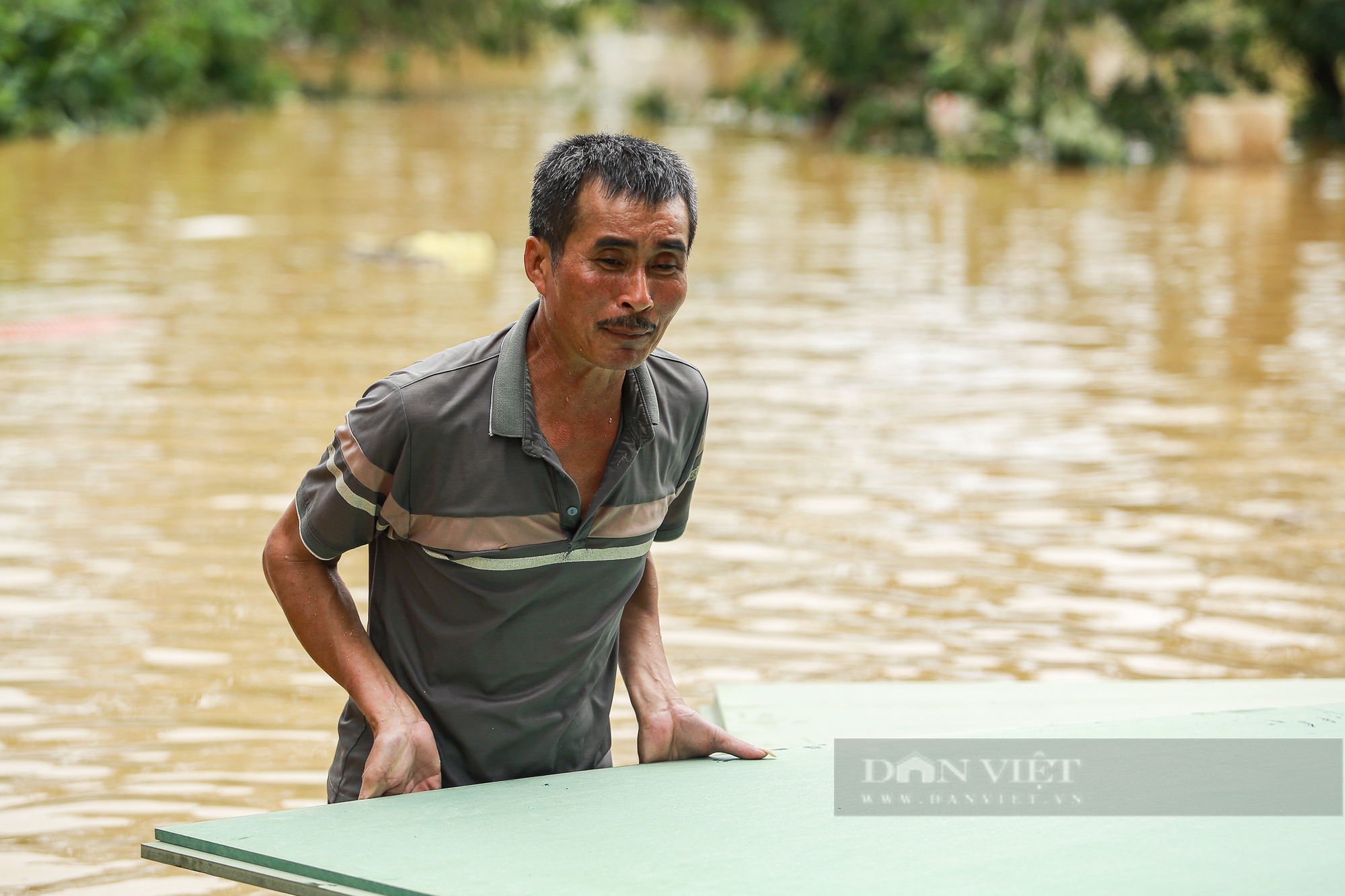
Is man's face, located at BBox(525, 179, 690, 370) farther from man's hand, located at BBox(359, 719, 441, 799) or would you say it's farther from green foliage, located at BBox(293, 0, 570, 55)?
green foliage, located at BBox(293, 0, 570, 55)

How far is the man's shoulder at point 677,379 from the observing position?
2.21m

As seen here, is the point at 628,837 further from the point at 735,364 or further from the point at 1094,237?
the point at 1094,237

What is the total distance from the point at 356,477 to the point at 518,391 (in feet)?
0.81

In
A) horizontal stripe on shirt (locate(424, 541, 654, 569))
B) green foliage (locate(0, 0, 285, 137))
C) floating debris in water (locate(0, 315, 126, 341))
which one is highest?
green foliage (locate(0, 0, 285, 137))

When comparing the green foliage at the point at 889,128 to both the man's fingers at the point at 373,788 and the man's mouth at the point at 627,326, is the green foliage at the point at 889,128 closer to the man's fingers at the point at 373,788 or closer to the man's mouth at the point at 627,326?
the man's mouth at the point at 627,326

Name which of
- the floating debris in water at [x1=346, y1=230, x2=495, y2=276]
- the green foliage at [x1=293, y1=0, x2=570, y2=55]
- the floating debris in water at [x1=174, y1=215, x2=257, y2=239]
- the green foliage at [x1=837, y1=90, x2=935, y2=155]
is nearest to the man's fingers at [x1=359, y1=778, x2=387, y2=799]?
the floating debris in water at [x1=346, y1=230, x2=495, y2=276]

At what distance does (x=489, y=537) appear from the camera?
2004mm

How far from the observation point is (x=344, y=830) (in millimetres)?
1915

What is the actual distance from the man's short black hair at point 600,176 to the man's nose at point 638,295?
10 centimetres

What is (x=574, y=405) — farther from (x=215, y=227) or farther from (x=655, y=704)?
(x=215, y=227)

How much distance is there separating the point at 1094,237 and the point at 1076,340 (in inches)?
171

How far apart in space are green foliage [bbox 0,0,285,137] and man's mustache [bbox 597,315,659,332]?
17759 mm

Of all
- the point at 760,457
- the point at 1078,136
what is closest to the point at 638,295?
the point at 760,457

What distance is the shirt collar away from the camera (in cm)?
199
